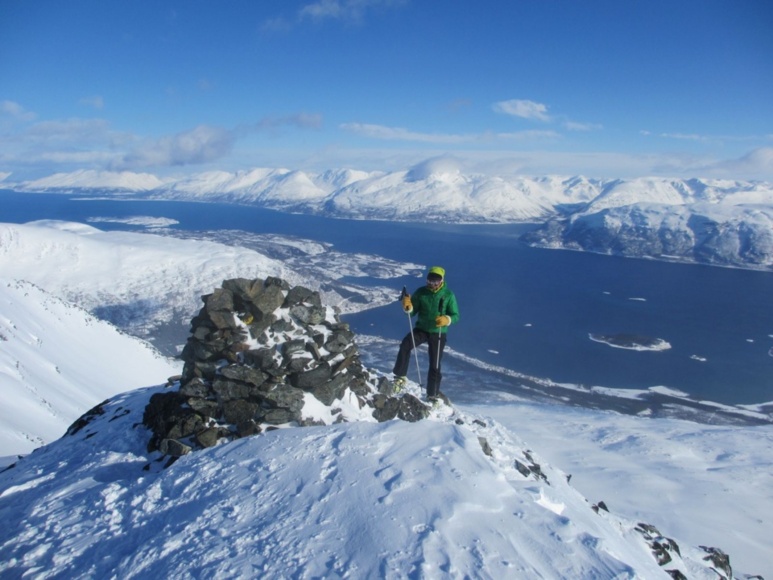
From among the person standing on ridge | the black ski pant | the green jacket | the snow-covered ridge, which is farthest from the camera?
the snow-covered ridge

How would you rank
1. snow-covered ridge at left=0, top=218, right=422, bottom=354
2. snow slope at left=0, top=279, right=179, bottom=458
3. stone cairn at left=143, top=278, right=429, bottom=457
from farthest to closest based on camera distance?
snow-covered ridge at left=0, top=218, right=422, bottom=354
snow slope at left=0, top=279, right=179, bottom=458
stone cairn at left=143, top=278, right=429, bottom=457

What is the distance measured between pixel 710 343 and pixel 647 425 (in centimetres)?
7196

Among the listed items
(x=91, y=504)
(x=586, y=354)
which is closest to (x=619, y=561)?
(x=91, y=504)

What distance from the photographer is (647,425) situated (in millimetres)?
51031

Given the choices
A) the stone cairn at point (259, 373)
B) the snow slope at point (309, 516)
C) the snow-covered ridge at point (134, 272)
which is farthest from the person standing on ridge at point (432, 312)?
the snow-covered ridge at point (134, 272)

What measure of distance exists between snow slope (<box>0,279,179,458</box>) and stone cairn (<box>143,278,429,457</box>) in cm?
1211

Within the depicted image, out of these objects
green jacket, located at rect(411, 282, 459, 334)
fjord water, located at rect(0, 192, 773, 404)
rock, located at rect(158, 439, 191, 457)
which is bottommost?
fjord water, located at rect(0, 192, 773, 404)

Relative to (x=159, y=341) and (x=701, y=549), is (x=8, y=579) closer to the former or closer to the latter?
(x=701, y=549)

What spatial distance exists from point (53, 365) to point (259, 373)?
31.4 meters

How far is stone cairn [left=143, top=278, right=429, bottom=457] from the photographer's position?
12.0 m

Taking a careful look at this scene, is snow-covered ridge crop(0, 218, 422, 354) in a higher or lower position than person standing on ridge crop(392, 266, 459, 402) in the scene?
lower

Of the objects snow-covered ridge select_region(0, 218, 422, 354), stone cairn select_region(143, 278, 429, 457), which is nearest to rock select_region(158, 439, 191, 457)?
stone cairn select_region(143, 278, 429, 457)

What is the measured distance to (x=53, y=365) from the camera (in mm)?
34750

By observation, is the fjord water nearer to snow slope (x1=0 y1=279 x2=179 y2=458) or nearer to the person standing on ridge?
snow slope (x1=0 y1=279 x2=179 y2=458)
